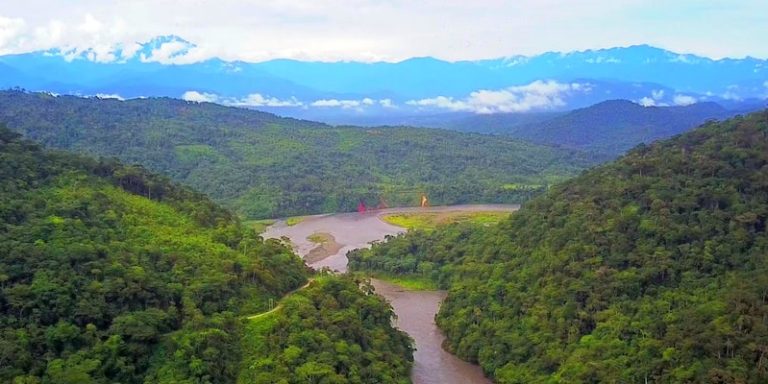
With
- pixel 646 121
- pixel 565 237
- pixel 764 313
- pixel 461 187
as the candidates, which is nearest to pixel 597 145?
pixel 646 121

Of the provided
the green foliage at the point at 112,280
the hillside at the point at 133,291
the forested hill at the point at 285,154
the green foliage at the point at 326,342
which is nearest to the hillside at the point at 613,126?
the forested hill at the point at 285,154

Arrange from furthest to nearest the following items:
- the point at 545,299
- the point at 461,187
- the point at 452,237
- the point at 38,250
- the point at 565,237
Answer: the point at 461,187
the point at 452,237
the point at 565,237
the point at 545,299
the point at 38,250

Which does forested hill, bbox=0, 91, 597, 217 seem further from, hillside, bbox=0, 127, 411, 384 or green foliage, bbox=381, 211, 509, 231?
hillside, bbox=0, 127, 411, 384

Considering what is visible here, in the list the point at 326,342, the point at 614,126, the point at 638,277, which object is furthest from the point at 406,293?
the point at 614,126

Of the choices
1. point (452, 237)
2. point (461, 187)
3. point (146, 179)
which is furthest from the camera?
point (461, 187)

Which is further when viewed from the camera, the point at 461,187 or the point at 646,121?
the point at 646,121

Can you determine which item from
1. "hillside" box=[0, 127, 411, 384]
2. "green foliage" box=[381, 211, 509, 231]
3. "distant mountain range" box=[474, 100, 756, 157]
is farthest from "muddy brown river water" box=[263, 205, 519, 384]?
"distant mountain range" box=[474, 100, 756, 157]

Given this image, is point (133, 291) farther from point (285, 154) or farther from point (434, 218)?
point (285, 154)

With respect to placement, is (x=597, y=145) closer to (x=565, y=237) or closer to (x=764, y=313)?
(x=565, y=237)
